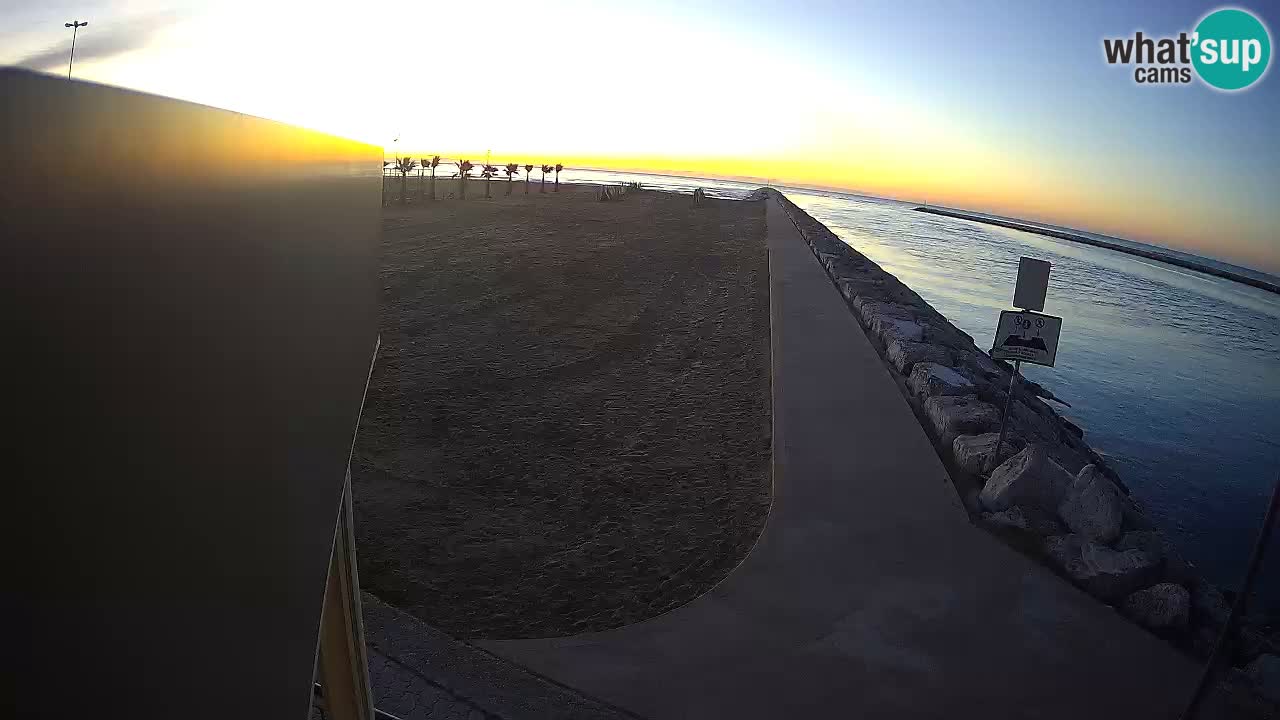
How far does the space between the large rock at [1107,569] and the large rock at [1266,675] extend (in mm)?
799

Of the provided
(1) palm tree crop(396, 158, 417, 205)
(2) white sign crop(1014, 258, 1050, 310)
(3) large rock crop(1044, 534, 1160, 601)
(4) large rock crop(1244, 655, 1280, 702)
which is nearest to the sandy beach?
(3) large rock crop(1044, 534, 1160, 601)

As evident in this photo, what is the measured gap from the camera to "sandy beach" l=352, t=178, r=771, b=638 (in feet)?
19.0

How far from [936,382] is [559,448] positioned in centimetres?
430

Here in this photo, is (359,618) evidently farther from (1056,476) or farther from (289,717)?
(1056,476)

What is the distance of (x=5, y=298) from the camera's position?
1.49 ft

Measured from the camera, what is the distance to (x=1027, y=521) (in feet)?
19.7

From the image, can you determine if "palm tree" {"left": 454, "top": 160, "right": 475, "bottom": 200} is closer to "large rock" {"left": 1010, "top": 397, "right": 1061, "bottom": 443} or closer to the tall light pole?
"large rock" {"left": 1010, "top": 397, "right": 1061, "bottom": 443}

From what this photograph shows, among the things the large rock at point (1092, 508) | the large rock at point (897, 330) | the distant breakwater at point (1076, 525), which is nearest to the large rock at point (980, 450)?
the distant breakwater at point (1076, 525)

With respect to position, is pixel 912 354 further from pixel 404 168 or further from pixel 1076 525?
pixel 404 168

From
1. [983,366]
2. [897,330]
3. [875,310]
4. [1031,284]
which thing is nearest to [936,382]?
[1031,284]

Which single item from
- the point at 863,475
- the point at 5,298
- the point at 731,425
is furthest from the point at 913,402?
the point at 5,298

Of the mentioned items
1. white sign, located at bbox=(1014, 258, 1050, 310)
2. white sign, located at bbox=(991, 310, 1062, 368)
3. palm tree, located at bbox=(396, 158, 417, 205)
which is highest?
palm tree, located at bbox=(396, 158, 417, 205)

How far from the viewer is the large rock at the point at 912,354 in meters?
10.5

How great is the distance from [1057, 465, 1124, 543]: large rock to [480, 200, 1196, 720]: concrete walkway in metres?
0.63
